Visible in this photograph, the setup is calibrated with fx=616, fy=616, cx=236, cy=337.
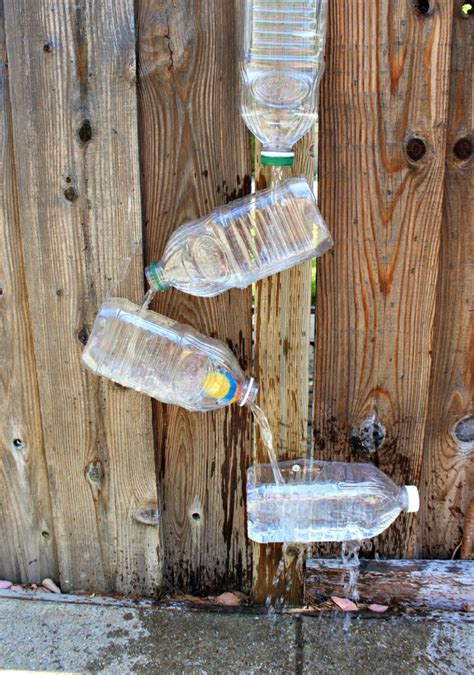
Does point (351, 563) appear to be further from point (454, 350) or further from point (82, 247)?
point (82, 247)

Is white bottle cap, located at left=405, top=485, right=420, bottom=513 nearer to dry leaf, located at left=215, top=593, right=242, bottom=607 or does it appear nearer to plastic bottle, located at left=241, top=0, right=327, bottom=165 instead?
dry leaf, located at left=215, top=593, right=242, bottom=607

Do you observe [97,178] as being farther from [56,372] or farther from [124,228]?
[56,372]

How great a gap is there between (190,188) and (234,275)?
26 centimetres

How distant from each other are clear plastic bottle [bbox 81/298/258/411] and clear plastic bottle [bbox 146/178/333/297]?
13 cm

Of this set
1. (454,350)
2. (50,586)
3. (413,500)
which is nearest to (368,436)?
(413,500)

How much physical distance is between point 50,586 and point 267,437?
92 cm

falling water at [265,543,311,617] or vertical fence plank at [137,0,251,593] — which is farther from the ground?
vertical fence plank at [137,0,251,593]

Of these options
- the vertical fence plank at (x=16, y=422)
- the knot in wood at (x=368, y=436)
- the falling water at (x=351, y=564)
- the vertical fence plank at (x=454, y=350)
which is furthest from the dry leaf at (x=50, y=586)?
the vertical fence plank at (x=454, y=350)

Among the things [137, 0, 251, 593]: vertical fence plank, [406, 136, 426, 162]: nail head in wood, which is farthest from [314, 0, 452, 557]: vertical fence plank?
[137, 0, 251, 593]: vertical fence plank

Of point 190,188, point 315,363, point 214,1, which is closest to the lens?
point 214,1

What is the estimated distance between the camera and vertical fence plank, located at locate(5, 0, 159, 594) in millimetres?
1588

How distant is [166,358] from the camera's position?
1747mm

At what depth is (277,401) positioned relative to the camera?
179 cm

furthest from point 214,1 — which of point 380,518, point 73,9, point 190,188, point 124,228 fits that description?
point 380,518
